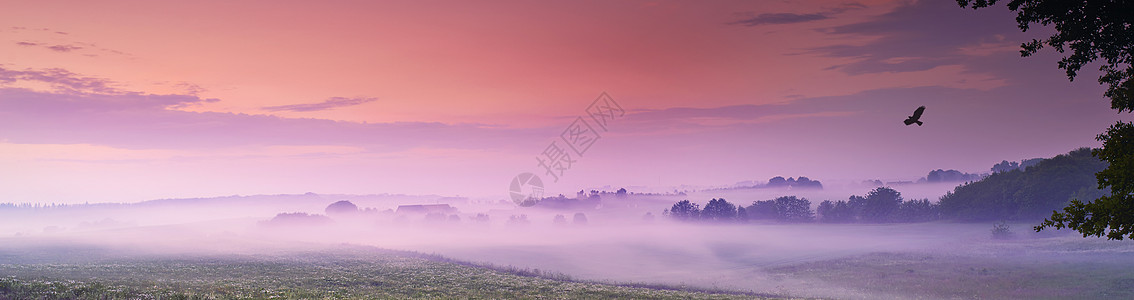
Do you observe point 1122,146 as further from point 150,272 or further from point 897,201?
point 897,201

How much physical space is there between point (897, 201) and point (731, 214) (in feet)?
156

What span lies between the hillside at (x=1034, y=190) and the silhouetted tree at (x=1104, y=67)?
12395 cm

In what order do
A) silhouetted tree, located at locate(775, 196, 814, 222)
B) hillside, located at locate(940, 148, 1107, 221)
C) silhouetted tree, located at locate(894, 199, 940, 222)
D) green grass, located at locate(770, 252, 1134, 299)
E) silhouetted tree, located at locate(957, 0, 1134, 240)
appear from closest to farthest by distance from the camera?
silhouetted tree, located at locate(957, 0, 1134, 240) < green grass, located at locate(770, 252, 1134, 299) < hillside, located at locate(940, 148, 1107, 221) < silhouetted tree, located at locate(894, 199, 940, 222) < silhouetted tree, located at locate(775, 196, 814, 222)

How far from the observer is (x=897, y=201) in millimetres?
170125

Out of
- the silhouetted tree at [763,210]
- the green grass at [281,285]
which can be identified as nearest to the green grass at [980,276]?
the green grass at [281,285]

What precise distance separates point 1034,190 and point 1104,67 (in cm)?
13868

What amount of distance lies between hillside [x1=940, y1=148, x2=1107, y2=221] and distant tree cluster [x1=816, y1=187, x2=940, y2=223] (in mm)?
10959

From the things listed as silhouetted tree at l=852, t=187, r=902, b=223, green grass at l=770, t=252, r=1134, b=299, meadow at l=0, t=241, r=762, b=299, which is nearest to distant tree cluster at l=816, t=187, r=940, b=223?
silhouetted tree at l=852, t=187, r=902, b=223

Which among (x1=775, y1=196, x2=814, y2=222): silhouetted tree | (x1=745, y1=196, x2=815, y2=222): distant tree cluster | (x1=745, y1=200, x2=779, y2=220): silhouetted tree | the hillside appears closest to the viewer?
the hillside

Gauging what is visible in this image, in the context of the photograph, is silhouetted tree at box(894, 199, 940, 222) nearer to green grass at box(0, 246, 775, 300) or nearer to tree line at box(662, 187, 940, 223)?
tree line at box(662, 187, 940, 223)

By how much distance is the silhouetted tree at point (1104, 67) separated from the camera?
17797 mm

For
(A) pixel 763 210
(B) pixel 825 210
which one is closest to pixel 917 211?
(B) pixel 825 210

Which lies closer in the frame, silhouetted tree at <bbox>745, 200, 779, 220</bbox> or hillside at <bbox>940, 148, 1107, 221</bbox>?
hillside at <bbox>940, 148, 1107, 221</bbox>

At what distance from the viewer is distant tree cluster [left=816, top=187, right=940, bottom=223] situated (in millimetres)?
162500
